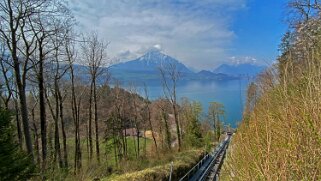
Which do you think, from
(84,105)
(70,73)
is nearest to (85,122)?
(84,105)

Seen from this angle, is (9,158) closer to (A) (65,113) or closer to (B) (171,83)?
(A) (65,113)

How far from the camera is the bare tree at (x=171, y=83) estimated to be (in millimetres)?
37094

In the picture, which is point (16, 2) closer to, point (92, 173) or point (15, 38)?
point (15, 38)

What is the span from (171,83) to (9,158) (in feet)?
104

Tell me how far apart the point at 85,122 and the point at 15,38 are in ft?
68.5

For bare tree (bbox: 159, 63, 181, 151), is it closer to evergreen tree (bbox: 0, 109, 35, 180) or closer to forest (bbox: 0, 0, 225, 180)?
forest (bbox: 0, 0, 225, 180)

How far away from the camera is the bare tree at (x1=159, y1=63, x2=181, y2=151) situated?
122 feet

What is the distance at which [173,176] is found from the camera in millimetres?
17672

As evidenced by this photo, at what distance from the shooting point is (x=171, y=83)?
128 ft

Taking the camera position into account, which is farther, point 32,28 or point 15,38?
point 32,28

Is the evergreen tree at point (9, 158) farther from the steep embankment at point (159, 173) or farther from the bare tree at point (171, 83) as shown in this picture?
the bare tree at point (171, 83)

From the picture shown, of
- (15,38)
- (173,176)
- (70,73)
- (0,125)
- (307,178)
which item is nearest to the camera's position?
(307,178)

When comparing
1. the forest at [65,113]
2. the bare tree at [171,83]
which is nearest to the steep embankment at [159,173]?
the forest at [65,113]

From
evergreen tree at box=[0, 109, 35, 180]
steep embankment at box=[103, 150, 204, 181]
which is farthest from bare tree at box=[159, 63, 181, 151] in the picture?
evergreen tree at box=[0, 109, 35, 180]
